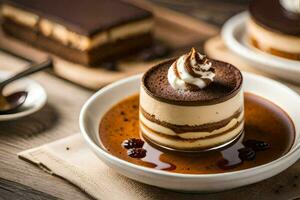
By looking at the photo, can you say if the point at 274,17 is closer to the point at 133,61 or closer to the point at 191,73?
the point at 133,61

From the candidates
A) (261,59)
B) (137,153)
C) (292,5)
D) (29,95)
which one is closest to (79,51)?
(29,95)

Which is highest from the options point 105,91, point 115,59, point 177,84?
point 177,84

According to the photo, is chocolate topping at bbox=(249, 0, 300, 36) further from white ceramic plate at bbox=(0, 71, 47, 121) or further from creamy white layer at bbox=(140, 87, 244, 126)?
white ceramic plate at bbox=(0, 71, 47, 121)

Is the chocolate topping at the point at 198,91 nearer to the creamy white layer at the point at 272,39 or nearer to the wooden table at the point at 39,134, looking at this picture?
the wooden table at the point at 39,134

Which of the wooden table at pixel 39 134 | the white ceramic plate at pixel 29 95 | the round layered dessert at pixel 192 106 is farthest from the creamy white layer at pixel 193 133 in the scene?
the white ceramic plate at pixel 29 95

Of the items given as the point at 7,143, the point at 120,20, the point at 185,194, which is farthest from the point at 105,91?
the point at 120,20

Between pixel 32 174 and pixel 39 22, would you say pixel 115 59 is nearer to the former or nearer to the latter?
pixel 39 22

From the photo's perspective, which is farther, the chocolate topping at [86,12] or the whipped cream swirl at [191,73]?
the chocolate topping at [86,12]
